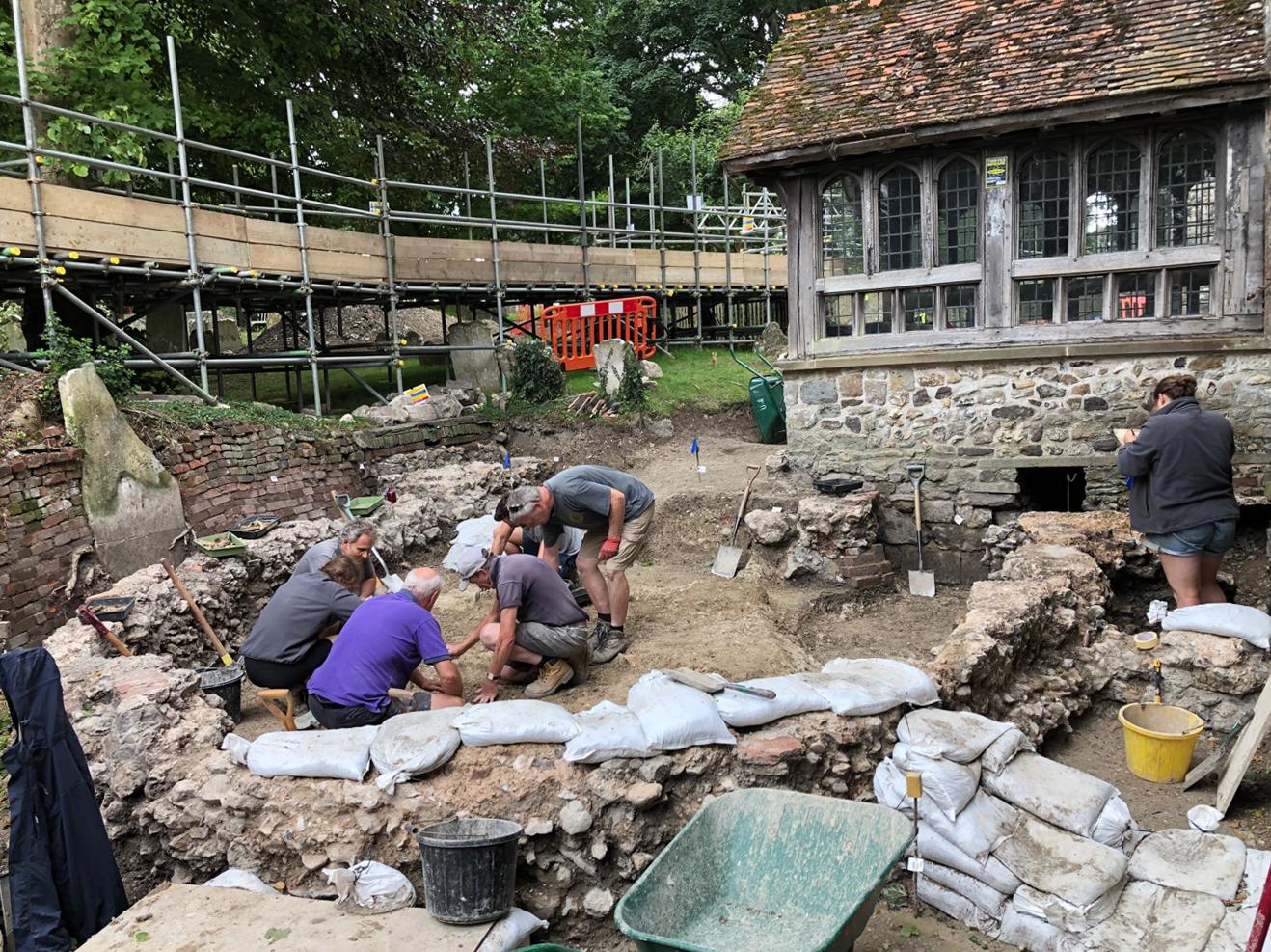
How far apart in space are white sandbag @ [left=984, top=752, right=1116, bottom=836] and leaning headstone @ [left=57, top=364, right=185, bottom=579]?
778 centimetres

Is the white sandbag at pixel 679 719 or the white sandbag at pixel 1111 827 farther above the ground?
the white sandbag at pixel 679 719

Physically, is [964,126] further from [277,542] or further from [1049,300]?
[277,542]

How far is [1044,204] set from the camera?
30.9 ft

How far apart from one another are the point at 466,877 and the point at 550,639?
8.19 feet

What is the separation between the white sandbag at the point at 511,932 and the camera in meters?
3.77

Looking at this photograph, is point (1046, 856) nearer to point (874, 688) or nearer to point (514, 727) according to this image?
point (874, 688)

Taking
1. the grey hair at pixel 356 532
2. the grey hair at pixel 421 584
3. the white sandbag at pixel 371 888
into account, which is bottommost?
the white sandbag at pixel 371 888

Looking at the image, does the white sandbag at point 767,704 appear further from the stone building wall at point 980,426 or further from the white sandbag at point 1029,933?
the stone building wall at point 980,426

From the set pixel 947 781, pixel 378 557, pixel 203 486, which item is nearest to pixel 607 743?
pixel 947 781

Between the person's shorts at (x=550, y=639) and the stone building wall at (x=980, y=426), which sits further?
the stone building wall at (x=980, y=426)

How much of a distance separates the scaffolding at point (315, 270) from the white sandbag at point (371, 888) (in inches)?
291

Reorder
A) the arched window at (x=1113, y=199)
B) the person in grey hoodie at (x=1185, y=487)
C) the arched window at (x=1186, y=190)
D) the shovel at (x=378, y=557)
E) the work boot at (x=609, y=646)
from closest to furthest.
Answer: the person in grey hoodie at (x=1185, y=487) → the work boot at (x=609, y=646) → the shovel at (x=378, y=557) → the arched window at (x=1186, y=190) → the arched window at (x=1113, y=199)

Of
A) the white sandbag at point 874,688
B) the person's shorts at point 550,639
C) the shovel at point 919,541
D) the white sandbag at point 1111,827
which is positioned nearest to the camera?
the white sandbag at point 1111,827

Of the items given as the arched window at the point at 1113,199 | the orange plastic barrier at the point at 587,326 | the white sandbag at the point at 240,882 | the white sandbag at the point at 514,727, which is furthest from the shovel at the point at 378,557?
the arched window at the point at 1113,199
